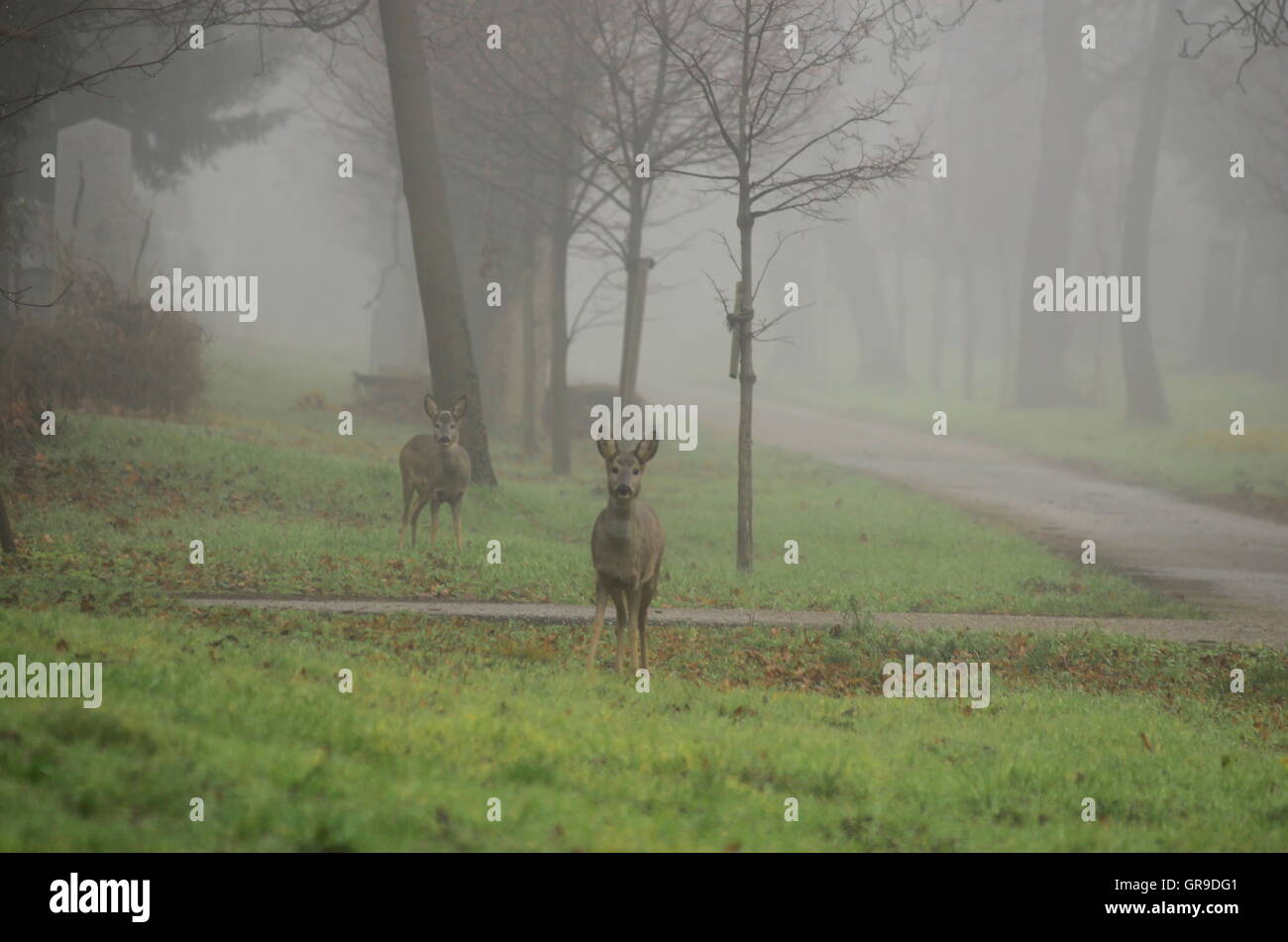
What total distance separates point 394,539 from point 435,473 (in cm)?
98

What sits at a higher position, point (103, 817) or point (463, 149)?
point (463, 149)

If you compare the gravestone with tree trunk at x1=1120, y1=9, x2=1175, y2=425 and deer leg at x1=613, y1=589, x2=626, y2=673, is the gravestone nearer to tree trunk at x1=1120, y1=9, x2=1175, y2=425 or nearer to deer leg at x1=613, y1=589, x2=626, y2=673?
deer leg at x1=613, y1=589, x2=626, y2=673

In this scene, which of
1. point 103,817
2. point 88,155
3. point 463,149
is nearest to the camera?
point 103,817

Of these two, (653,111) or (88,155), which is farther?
(88,155)

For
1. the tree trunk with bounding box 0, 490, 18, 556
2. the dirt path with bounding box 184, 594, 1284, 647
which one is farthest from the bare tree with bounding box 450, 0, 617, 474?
the tree trunk with bounding box 0, 490, 18, 556

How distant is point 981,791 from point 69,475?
13.4 m

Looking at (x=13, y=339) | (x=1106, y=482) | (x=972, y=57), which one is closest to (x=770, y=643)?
(x=13, y=339)

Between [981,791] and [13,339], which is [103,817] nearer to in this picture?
[981,791]

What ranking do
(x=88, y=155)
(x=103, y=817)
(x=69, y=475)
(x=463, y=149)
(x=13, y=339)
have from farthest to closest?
(x=463, y=149) → (x=88, y=155) → (x=13, y=339) → (x=69, y=475) → (x=103, y=817)

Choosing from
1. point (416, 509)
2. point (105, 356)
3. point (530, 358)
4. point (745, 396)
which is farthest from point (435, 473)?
point (530, 358)

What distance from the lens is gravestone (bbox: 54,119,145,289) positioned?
87.0ft

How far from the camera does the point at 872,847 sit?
6957 mm

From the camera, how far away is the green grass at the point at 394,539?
1366 centimetres

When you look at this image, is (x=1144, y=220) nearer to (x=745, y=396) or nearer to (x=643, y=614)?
(x=745, y=396)
